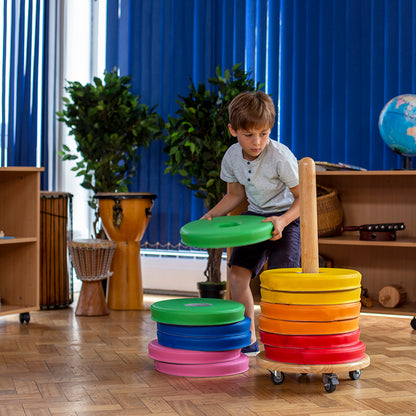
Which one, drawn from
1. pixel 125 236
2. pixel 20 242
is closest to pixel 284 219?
pixel 20 242

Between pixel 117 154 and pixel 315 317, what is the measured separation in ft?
8.34

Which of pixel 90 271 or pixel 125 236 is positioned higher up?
pixel 125 236

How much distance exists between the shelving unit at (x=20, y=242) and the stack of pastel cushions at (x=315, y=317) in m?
1.71

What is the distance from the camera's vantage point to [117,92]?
4246mm

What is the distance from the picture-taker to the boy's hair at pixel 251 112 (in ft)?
8.09

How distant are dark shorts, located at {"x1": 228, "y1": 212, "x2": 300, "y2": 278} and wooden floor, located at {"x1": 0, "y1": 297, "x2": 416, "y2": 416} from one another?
0.41 meters

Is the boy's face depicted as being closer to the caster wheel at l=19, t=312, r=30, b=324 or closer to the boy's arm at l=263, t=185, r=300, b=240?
the boy's arm at l=263, t=185, r=300, b=240

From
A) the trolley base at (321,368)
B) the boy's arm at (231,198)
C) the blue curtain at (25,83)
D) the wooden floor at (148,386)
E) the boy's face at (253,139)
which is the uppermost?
the blue curtain at (25,83)

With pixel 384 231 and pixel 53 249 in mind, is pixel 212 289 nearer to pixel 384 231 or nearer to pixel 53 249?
pixel 53 249

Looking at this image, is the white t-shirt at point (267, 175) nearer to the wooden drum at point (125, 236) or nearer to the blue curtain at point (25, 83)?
the wooden drum at point (125, 236)

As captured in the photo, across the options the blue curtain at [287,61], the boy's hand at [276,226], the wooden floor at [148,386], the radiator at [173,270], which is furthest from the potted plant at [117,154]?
the boy's hand at [276,226]

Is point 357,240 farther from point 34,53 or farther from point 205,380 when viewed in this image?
point 34,53

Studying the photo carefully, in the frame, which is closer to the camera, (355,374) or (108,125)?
(355,374)

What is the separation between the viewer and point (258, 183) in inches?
104
